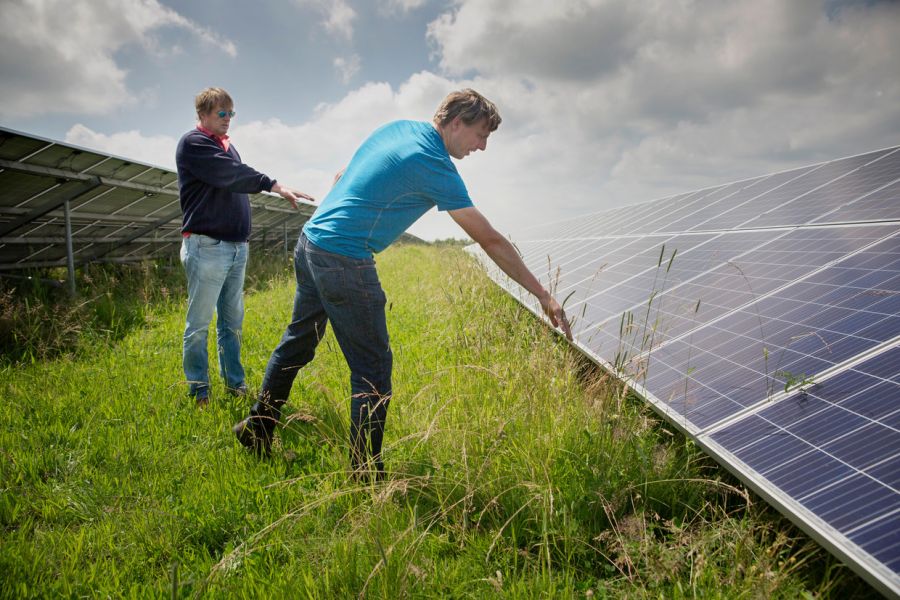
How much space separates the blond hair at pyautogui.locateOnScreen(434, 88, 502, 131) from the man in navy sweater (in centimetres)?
150

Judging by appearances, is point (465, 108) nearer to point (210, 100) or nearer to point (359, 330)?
point (359, 330)

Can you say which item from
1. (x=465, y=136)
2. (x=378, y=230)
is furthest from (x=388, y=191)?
(x=465, y=136)

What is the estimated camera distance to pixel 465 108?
2590mm

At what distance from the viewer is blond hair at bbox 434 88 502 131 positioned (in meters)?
2.59

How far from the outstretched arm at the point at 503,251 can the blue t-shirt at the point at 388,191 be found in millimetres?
73

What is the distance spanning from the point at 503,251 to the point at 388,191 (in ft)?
2.19

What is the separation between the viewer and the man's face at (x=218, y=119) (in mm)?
3787

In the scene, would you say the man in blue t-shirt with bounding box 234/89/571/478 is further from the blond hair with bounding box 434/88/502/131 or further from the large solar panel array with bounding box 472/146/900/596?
the large solar panel array with bounding box 472/146/900/596

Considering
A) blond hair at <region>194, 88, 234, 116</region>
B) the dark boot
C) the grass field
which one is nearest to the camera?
the grass field

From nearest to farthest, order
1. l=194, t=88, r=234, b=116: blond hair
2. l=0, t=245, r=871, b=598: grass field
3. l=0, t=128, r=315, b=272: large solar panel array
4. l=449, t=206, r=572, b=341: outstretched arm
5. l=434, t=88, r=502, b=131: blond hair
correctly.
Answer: l=0, t=245, r=871, b=598: grass field, l=449, t=206, r=572, b=341: outstretched arm, l=434, t=88, r=502, b=131: blond hair, l=194, t=88, r=234, b=116: blond hair, l=0, t=128, r=315, b=272: large solar panel array

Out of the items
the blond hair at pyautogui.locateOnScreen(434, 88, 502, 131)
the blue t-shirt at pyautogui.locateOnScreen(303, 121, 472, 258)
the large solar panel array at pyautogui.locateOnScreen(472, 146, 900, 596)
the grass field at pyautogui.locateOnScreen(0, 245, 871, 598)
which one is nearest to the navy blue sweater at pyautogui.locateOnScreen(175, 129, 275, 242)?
the grass field at pyautogui.locateOnScreen(0, 245, 871, 598)

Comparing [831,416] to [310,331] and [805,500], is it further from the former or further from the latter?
[310,331]

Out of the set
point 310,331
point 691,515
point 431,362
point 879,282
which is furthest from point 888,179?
point 310,331

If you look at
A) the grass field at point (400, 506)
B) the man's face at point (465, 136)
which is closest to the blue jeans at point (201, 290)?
the grass field at point (400, 506)
